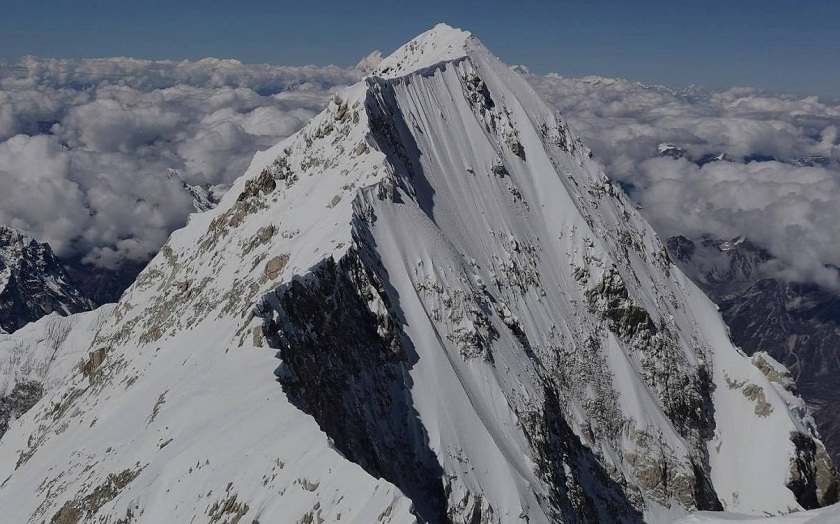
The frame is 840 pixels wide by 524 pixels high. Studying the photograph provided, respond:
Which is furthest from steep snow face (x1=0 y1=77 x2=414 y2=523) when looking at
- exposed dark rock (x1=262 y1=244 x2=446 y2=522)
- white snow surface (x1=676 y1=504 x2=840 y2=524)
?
white snow surface (x1=676 y1=504 x2=840 y2=524)

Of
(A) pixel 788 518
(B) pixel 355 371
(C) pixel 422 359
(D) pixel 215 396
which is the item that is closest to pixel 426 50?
(C) pixel 422 359

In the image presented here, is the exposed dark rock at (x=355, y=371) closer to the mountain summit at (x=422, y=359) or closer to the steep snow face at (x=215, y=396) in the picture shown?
the mountain summit at (x=422, y=359)

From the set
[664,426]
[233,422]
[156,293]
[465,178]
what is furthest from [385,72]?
[233,422]

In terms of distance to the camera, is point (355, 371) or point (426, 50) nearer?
point (355, 371)

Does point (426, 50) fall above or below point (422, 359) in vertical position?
above

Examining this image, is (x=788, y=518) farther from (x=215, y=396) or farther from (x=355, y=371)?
(x=355, y=371)

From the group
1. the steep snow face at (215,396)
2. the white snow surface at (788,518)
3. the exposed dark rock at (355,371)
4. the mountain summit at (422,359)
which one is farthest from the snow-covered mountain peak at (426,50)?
the white snow surface at (788,518)
